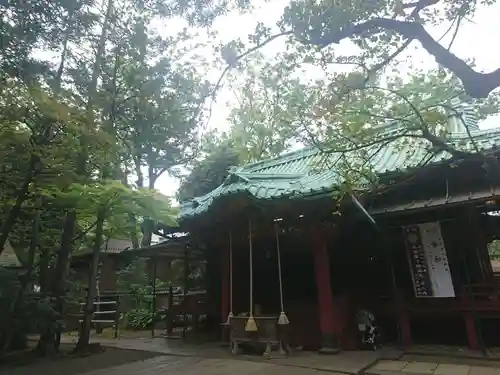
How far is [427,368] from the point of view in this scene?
607cm

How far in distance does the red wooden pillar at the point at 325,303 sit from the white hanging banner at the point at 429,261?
5.88 ft

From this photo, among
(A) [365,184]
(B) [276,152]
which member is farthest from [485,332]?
(B) [276,152]

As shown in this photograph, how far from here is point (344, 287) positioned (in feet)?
32.0

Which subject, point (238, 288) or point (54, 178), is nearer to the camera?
point (54, 178)

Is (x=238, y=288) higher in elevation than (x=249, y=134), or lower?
lower

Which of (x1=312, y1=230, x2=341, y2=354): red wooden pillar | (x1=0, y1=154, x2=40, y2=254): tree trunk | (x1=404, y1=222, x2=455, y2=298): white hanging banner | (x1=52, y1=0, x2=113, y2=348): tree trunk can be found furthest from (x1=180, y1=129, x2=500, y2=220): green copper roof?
(x1=0, y1=154, x2=40, y2=254): tree trunk

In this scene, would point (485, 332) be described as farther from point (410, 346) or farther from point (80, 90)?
point (80, 90)

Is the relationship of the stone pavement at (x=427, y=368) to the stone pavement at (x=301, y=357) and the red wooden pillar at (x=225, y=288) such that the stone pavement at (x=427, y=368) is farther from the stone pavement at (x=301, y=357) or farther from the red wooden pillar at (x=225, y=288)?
the red wooden pillar at (x=225, y=288)

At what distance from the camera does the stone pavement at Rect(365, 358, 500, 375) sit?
5.72 m

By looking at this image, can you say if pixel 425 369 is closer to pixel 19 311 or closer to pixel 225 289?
pixel 225 289

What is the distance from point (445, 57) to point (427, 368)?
196 inches

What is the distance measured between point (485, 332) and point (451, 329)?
802mm

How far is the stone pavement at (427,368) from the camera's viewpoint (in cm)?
572

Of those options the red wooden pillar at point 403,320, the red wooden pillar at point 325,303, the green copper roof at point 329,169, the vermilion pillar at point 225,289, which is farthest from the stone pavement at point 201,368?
the green copper roof at point 329,169
